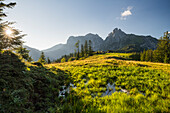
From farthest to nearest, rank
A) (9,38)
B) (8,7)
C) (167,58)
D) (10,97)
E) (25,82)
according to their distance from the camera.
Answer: (167,58) → (9,38) → (8,7) → (25,82) → (10,97)

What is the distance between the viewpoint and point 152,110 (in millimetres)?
4086

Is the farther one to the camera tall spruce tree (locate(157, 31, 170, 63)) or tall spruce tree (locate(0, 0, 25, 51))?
tall spruce tree (locate(157, 31, 170, 63))

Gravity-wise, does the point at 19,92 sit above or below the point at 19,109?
above

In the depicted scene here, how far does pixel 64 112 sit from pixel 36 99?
7.65 feet

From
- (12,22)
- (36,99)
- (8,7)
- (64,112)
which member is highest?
(8,7)

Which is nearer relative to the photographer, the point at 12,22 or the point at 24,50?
the point at 12,22

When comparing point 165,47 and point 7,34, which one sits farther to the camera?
point 165,47

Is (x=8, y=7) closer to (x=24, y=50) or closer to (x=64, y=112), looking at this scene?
(x=64, y=112)

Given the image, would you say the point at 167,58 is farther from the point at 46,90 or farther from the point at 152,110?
the point at 46,90

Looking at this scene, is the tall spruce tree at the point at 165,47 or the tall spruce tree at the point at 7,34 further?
the tall spruce tree at the point at 165,47

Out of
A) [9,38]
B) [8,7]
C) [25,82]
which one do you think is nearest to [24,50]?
[9,38]

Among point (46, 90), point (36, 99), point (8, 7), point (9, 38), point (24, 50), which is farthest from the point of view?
point (24, 50)

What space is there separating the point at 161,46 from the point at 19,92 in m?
60.5

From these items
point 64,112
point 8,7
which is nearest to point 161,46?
point 64,112
